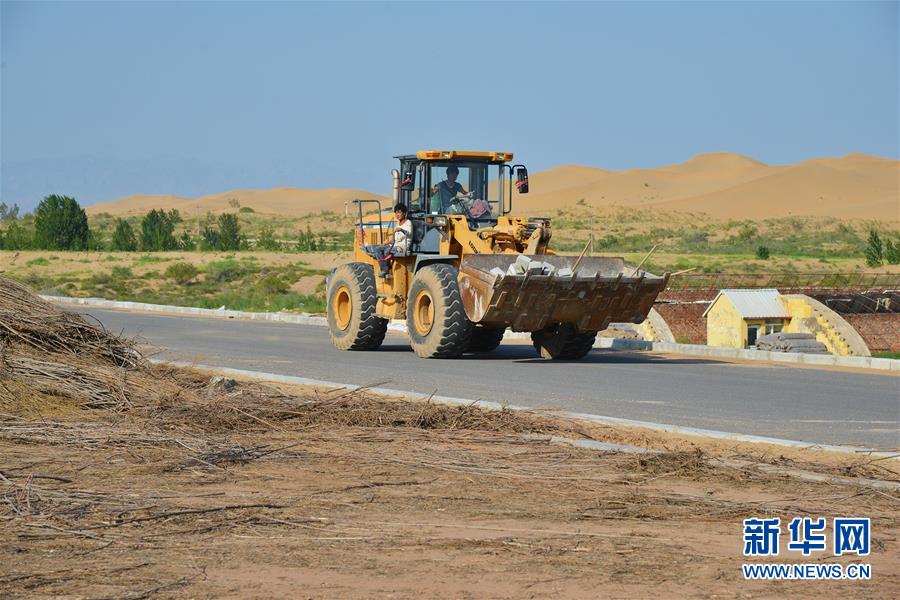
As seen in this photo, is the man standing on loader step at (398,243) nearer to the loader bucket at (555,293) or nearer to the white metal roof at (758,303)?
the loader bucket at (555,293)

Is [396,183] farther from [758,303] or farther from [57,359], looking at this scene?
[758,303]

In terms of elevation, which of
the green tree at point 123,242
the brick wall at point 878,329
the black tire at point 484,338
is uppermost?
the green tree at point 123,242

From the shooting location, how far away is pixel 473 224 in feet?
70.2

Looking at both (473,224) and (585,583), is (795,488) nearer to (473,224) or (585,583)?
(585,583)

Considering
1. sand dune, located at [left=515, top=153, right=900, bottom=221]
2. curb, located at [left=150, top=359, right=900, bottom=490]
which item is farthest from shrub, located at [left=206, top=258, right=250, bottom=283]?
sand dune, located at [left=515, top=153, right=900, bottom=221]

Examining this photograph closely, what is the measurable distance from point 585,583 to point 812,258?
7124cm

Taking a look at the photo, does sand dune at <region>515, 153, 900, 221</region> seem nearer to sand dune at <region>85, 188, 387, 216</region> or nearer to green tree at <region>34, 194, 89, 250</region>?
sand dune at <region>85, 188, 387, 216</region>

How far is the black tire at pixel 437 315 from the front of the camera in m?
19.8

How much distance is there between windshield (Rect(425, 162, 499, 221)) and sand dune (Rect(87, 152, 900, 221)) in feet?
378

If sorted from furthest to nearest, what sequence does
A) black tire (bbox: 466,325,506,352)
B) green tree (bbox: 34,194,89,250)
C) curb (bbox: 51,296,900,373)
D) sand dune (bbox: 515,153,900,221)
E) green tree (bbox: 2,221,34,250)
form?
sand dune (bbox: 515,153,900,221)
green tree (bbox: 34,194,89,250)
green tree (bbox: 2,221,34,250)
black tire (bbox: 466,325,506,352)
curb (bbox: 51,296,900,373)

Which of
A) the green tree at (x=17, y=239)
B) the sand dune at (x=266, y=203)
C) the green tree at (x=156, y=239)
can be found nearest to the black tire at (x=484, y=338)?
the green tree at (x=17, y=239)

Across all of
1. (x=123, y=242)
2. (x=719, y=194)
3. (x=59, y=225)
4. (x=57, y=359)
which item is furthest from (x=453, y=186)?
(x=719, y=194)

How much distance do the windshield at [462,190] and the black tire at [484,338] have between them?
1.93 metres

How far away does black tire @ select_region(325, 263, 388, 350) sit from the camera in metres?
22.0
